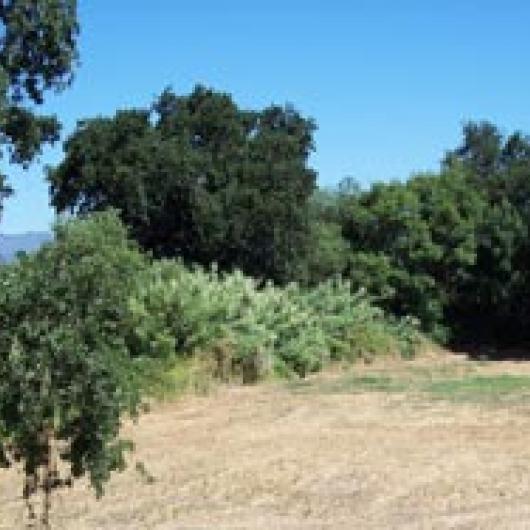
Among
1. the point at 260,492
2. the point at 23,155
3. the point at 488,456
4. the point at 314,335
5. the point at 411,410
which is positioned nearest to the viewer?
the point at 260,492

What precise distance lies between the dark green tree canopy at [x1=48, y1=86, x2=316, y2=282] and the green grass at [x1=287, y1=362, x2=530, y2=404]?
196 inches

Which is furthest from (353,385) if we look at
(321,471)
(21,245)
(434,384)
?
(21,245)

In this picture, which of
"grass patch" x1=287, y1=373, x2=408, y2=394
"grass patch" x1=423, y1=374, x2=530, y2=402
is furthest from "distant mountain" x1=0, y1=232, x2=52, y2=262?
"grass patch" x1=423, y1=374, x2=530, y2=402

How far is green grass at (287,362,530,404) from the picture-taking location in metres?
23.9

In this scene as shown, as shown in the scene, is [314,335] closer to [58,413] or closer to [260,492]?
[260,492]

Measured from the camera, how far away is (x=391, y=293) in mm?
36312

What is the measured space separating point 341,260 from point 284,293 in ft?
18.7

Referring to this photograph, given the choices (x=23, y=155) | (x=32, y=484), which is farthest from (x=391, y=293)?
(x=32, y=484)

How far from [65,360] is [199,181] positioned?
995 inches

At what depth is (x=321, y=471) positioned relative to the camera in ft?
52.6

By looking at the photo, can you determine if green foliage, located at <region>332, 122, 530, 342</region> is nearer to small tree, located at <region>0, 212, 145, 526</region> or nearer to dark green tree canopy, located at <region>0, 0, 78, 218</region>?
dark green tree canopy, located at <region>0, 0, 78, 218</region>

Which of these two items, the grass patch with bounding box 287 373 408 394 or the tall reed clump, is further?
the tall reed clump

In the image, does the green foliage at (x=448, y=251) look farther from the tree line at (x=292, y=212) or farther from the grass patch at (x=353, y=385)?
the grass patch at (x=353, y=385)

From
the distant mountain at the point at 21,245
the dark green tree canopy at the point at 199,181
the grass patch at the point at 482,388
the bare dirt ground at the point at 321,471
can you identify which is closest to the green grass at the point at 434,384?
the grass patch at the point at 482,388
